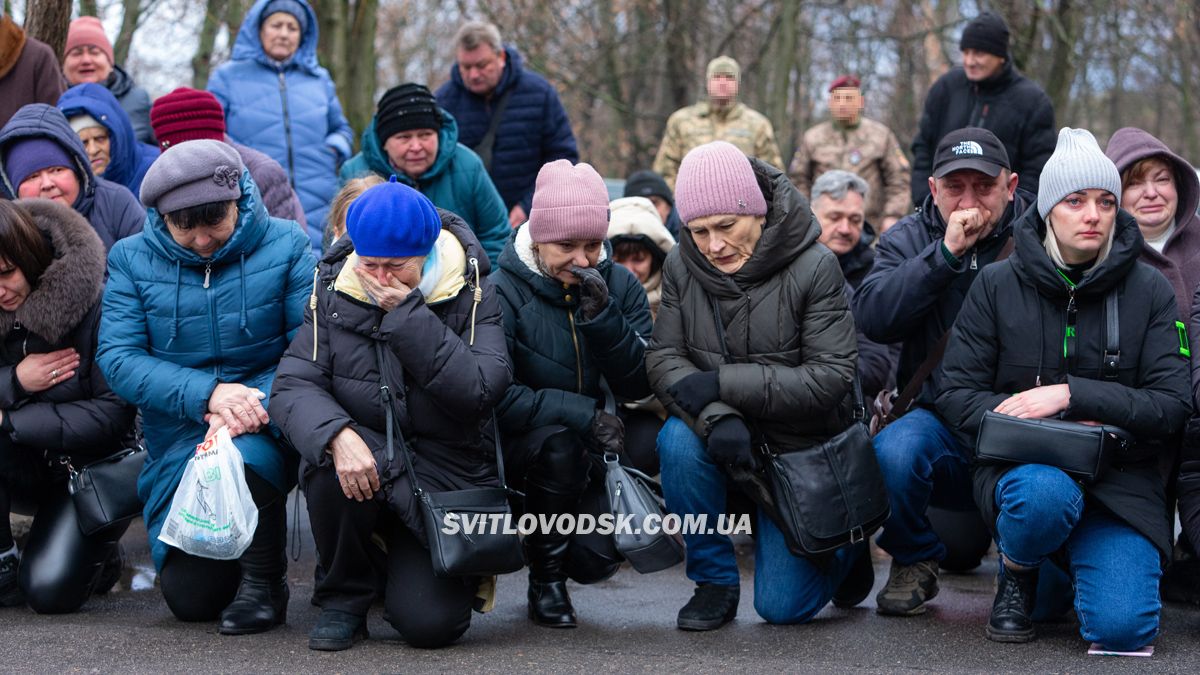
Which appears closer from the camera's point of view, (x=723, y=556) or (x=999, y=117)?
A: (x=723, y=556)

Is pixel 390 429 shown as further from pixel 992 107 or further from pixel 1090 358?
pixel 992 107

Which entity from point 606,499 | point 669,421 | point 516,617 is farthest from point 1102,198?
point 516,617

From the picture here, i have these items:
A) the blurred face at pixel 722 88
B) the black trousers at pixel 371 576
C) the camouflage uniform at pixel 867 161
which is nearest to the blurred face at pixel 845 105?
the camouflage uniform at pixel 867 161

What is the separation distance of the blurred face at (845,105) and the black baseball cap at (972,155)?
4.09m

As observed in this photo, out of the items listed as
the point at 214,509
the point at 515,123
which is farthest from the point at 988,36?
the point at 214,509

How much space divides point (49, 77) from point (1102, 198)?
534 cm

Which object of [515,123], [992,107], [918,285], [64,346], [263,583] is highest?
[992,107]

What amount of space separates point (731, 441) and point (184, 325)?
2.04m

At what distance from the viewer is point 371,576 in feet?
15.8

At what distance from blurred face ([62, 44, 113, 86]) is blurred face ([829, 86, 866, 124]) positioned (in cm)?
463

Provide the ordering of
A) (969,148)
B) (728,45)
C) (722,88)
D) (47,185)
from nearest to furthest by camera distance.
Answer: (969,148), (47,185), (722,88), (728,45)

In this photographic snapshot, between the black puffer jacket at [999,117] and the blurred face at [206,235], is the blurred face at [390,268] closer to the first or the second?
the blurred face at [206,235]

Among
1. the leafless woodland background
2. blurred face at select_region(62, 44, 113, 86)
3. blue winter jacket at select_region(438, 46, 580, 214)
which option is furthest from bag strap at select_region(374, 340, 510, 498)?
the leafless woodland background

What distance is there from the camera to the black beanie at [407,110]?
22.0 feet
